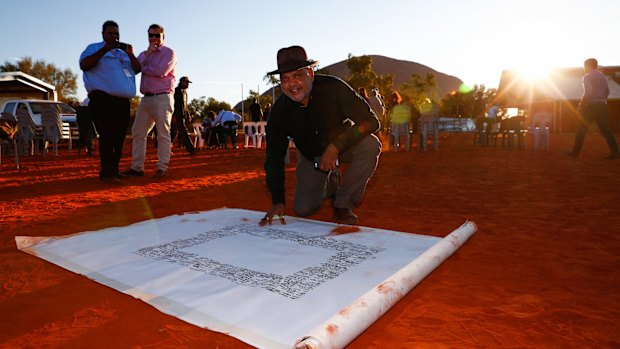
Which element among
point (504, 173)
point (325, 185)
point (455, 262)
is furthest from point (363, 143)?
point (504, 173)

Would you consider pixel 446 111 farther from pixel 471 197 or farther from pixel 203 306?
pixel 203 306

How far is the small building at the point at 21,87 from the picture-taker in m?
21.4

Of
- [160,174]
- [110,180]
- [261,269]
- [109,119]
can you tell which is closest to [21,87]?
[160,174]

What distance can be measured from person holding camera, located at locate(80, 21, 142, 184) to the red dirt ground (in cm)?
73

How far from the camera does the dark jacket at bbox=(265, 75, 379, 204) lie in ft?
11.2

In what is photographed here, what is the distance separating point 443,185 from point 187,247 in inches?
159

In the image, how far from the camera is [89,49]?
5383mm

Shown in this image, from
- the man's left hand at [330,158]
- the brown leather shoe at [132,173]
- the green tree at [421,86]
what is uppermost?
the green tree at [421,86]

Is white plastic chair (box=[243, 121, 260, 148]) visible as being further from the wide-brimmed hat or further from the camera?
the wide-brimmed hat

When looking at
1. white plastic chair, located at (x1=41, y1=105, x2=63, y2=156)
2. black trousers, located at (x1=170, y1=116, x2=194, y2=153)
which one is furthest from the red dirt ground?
black trousers, located at (x1=170, y1=116, x2=194, y2=153)

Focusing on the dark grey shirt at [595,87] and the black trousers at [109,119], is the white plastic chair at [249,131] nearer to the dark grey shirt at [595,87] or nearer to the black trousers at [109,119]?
the black trousers at [109,119]

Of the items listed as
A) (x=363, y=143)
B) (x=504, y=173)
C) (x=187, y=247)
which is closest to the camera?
(x=187, y=247)

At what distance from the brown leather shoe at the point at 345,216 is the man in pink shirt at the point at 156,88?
3.52 m

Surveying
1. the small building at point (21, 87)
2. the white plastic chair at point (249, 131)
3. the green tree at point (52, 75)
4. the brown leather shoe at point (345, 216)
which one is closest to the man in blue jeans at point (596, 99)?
the brown leather shoe at point (345, 216)
